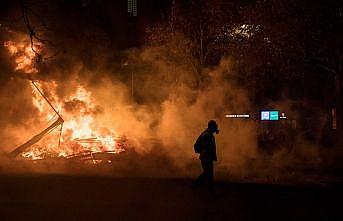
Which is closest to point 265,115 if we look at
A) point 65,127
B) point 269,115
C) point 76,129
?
point 269,115

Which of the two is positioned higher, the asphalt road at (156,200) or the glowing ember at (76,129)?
the glowing ember at (76,129)

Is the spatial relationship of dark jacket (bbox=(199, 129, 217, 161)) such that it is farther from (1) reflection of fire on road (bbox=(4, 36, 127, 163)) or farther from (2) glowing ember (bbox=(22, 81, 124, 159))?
(2) glowing ember (bbox=(22, 81, 124, 159))

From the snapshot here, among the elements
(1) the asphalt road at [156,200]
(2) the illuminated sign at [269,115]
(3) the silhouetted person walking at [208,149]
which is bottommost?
(1) the asphalt road at [156,200]

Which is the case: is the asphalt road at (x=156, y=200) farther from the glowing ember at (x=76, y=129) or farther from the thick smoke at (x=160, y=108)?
the glowing ember at (x=76, y=129)

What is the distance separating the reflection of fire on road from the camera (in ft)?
58.5

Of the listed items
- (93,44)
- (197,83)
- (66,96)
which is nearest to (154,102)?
(197,83)

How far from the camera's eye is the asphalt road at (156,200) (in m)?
8.44

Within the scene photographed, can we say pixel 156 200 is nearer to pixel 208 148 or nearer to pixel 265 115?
pixel 208 148

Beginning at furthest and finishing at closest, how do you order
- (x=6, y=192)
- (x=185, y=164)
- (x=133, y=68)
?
(x=133, y=68), (x=185, y=164), (x=6, y=192)

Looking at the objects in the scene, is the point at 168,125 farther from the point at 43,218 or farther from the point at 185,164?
the point at 43,218

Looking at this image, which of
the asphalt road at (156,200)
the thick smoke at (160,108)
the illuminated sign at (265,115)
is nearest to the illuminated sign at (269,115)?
the illuminated sign at (265,115)

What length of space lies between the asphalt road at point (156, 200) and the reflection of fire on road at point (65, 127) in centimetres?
535

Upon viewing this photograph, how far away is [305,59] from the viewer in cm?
1734

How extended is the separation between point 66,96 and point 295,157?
997 centimetres
